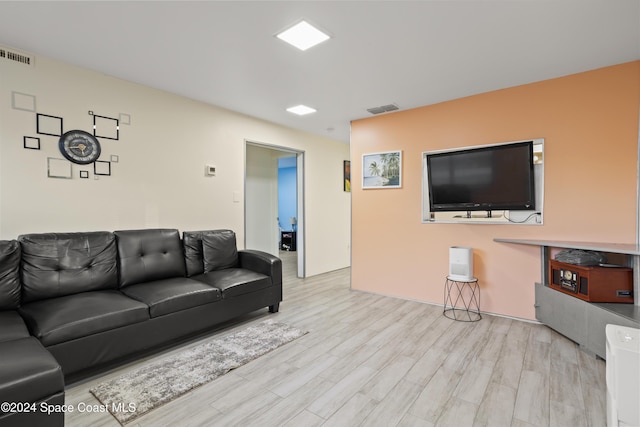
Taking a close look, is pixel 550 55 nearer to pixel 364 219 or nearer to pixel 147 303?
pixel 364 219

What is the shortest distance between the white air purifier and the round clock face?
4065 mm

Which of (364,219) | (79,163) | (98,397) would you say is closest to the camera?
(98,397)

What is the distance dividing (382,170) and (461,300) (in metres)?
2.06

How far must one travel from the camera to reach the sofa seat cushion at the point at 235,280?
122 inches

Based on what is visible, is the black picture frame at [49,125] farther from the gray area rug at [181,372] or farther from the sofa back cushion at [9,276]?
the gray area rug at [181,372]

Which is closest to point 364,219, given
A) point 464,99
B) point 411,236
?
point 411,236

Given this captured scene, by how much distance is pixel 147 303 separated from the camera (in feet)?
8.28

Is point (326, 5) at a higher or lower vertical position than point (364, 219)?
higher

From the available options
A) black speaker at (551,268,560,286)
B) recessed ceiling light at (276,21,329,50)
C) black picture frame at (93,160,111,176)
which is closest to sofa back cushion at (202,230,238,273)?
black picture frame at (93,160,111,176)

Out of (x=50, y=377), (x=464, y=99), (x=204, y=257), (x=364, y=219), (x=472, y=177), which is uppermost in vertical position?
(x=464, y=99)

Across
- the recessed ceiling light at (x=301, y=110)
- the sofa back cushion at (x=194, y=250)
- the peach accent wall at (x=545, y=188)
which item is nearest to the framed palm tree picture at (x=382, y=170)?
the peach accent wall at (x=545, y=188)

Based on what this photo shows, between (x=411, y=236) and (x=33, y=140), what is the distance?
4258 mm

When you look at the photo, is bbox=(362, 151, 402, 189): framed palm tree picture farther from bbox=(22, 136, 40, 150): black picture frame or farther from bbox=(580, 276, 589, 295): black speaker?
bbox=(22, 136, 40, 150): black picture frame

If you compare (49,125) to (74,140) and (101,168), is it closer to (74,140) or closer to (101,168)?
(74,140)
